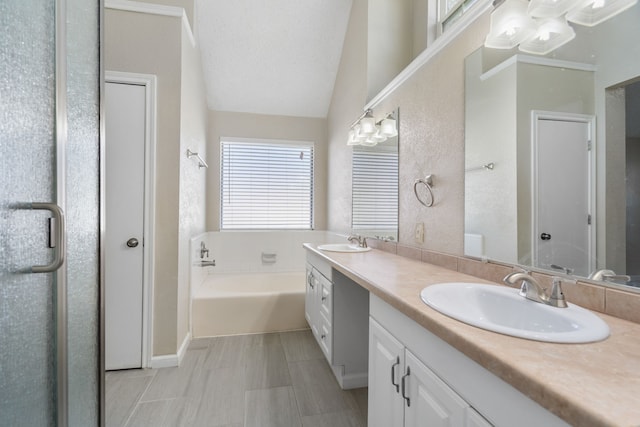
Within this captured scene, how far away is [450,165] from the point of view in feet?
4.87

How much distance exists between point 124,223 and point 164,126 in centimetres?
75

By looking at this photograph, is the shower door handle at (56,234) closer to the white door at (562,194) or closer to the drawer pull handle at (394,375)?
the drawer pull handle at (394,375)

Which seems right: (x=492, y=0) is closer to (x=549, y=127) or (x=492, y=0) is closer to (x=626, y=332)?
(x=549, y=127)

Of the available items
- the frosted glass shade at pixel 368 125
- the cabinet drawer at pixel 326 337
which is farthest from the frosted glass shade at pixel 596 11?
the cabinet drawer at pixel 326 337

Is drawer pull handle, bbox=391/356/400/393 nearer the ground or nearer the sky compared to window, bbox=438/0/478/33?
nearer the ground

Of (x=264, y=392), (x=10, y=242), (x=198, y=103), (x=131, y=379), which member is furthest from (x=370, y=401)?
(x=198, y=103)

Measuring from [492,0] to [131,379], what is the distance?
2962 millimetres

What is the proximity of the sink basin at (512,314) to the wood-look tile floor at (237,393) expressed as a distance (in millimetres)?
1004

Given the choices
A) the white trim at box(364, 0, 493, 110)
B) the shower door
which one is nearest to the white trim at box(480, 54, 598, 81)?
the white trim at box(364, 0, 493, 110)

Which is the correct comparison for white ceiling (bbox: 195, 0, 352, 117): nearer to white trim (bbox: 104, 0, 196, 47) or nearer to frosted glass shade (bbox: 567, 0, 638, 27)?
white trim (bbox: 104, 0, 196, 47)

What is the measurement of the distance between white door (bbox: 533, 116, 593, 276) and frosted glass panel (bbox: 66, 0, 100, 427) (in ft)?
5.30

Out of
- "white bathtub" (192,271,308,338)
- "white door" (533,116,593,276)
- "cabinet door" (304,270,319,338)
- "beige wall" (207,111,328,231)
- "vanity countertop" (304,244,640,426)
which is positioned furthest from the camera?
"beige wall" (207,111,328,231)

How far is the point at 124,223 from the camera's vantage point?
1996mm

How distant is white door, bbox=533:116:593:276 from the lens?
2.92 ft
